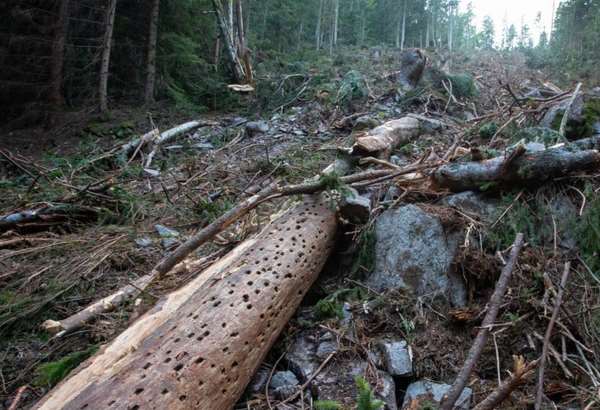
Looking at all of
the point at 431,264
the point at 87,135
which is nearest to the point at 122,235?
the point at 431,264

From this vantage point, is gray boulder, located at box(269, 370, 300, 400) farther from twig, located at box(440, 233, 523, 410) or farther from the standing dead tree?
the standing dead tree

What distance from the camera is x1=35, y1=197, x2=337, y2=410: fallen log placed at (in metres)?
2.16

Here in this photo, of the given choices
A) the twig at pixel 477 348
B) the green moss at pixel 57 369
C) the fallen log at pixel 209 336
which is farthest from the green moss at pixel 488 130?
the green moss at pixel 57 369

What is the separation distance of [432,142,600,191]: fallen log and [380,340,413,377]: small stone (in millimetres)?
1907

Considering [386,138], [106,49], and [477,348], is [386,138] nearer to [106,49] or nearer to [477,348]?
[477,348]

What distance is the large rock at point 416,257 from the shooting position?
3344 millimetres

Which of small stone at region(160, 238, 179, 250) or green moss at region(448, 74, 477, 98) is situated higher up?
green moss at region(448, 74, 477, 98)

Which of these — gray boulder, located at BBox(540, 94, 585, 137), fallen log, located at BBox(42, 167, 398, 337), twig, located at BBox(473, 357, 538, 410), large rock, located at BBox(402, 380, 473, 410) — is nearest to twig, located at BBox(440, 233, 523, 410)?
twig, located at BBox(473, 357, 538, 410)

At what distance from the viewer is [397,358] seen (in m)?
2.81

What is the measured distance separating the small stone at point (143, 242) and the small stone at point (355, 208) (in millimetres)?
2401

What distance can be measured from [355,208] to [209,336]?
1.99 meters

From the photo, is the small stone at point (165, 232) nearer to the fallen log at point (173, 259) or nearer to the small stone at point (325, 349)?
the fallen log at point (173, 259)

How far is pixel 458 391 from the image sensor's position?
2.08 metres

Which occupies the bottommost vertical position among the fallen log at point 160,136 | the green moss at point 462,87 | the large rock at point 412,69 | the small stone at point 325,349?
the small stone at point 325,349
